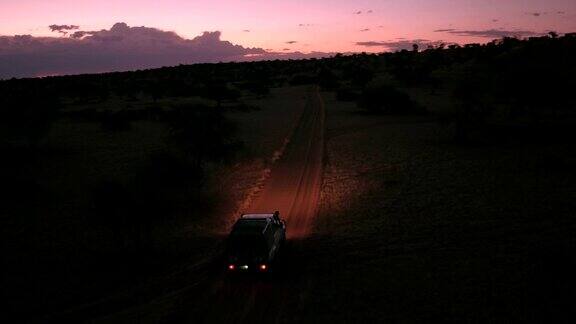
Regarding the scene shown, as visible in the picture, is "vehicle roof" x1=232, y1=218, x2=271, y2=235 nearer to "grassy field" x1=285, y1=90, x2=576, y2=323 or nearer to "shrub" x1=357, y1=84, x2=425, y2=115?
"grassy field" x1=285, y1=90, x2=576, y2=323

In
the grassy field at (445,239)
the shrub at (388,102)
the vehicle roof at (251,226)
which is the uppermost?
the shrub at (388,102)

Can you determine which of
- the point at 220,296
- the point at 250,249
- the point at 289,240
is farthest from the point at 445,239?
the point at 220,296

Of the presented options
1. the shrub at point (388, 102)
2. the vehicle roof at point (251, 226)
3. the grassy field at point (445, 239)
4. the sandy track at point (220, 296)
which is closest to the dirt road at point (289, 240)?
the sandy track at point (220, 296)

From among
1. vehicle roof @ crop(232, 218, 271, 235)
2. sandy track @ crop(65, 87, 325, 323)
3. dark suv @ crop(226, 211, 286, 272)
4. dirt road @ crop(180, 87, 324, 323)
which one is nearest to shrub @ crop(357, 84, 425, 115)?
dirt road @ crop(180, 87, 324, 323)

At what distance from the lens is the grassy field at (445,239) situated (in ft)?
45.1

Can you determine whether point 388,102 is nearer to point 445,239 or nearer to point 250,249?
point 445,239

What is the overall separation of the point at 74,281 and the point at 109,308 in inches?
110

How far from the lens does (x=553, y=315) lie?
12867 millimetres

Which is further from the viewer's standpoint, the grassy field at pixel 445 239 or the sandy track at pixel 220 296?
the grassy field at pixel 445 239

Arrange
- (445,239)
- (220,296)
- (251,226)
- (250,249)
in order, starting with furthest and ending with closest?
(445,239) < (251,226) < (250,249) < (220,296)

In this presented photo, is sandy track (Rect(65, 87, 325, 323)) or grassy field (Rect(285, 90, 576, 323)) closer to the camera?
sandy track (Rect(65, 87, 325, 323))

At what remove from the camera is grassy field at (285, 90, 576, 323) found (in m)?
13.7

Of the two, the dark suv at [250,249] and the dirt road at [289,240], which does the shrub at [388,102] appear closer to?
the dirt road at [289,240]

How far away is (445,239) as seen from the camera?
19125mm
